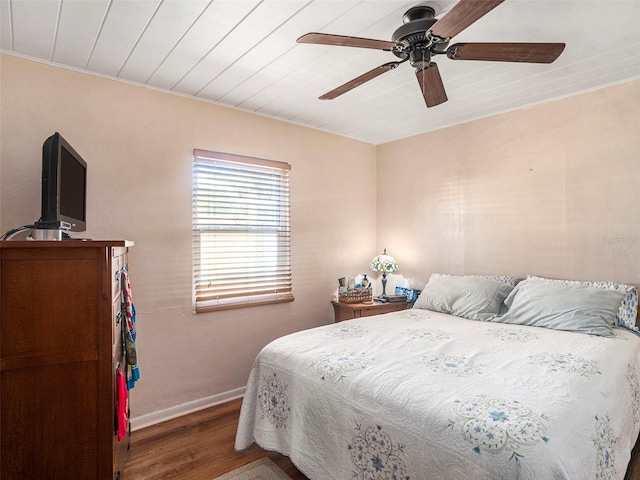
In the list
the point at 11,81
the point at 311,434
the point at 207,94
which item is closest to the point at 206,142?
the point at 207,94

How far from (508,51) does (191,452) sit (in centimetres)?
281

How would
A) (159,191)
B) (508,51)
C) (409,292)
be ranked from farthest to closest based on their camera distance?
(409,292)
(159,191)
(508,51)

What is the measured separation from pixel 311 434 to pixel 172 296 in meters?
1.51

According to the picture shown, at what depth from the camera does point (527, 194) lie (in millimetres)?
2963

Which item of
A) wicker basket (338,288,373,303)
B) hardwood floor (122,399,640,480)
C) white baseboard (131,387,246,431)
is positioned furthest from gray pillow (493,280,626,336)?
white baseboard (131,387,246,431)

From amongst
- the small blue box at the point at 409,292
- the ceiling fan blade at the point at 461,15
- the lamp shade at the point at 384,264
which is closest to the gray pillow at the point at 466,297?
the small blue box at the point at 409,292

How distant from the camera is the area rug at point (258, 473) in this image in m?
1.91

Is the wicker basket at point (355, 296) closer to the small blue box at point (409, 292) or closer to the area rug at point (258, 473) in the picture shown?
the small blue box at point (409, 292)

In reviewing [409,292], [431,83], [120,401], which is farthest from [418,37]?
[409,292]

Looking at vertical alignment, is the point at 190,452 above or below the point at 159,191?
below

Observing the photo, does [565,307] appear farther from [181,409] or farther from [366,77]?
[181,409]

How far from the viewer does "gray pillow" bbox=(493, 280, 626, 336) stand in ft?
7.26

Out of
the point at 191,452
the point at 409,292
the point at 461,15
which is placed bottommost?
the point at 191,452

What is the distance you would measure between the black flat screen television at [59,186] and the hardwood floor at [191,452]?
1.41 meters
